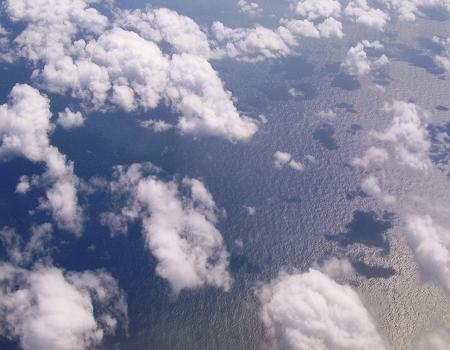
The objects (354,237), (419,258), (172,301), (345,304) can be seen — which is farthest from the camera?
(354,237)

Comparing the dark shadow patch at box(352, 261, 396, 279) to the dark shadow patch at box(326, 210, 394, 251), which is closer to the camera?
the dark shadow patch at box(352, 261, 396, 279)

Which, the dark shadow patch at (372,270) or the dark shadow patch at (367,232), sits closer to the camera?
the dark shadow patch at (372,270)

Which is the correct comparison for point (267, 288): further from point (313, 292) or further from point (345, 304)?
point (345, 304)

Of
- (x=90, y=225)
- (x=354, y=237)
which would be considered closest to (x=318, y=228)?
(x=354, y=237)

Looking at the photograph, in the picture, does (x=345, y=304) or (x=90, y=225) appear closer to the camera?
(x=345, y=304)

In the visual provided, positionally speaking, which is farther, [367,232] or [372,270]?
[367,232]
